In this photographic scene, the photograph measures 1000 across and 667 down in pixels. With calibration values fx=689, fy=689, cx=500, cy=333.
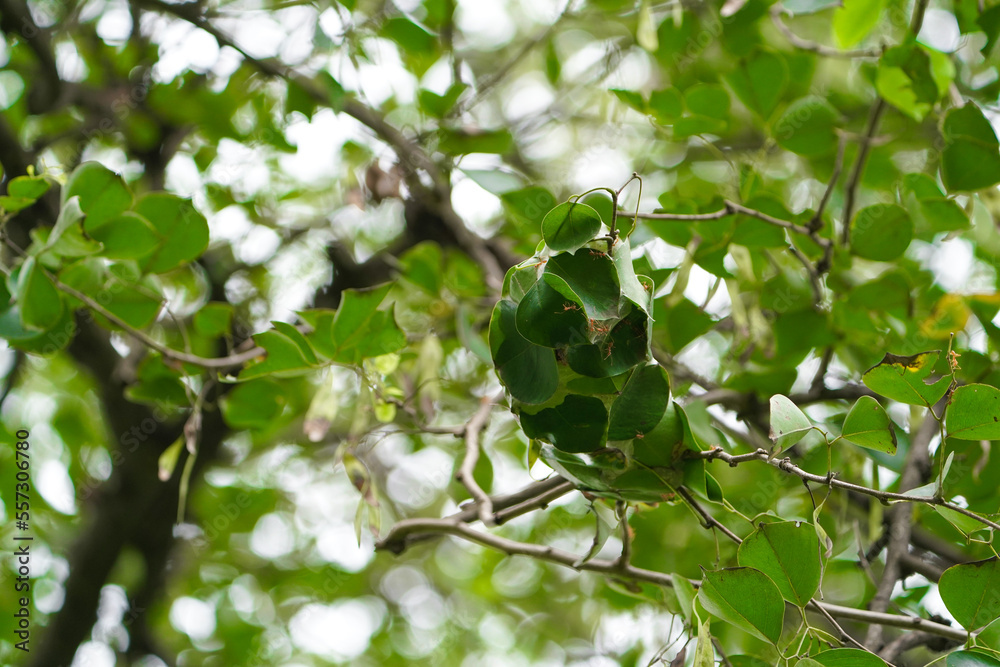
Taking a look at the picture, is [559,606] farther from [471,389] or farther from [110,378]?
[110,378]

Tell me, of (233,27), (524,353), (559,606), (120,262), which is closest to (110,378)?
(120,262)

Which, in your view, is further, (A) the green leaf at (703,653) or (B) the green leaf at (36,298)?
(B) the green leaf at (36,298)

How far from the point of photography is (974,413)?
17.7 inches

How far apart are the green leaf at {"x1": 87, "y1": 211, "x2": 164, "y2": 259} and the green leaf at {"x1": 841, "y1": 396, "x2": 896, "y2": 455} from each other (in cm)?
65

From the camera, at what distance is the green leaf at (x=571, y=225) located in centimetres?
40

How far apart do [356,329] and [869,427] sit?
43 centimetres

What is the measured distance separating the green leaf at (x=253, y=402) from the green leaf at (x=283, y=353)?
19 cm

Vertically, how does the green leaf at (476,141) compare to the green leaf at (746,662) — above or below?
above

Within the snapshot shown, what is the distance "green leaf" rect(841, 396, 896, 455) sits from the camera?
0.45 metres

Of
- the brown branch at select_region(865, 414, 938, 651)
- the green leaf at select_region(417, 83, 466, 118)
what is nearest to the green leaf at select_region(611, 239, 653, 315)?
the brown branch at select_region(865, 414, 938, 651)

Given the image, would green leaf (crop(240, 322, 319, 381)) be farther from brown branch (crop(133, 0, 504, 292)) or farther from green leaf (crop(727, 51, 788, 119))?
green leaf (crop(727, 51, 788, 119))

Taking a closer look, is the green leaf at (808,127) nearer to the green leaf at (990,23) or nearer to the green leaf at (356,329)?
the green leaf at (990,23)

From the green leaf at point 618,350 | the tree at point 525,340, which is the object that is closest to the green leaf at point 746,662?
the tree at point 525,340

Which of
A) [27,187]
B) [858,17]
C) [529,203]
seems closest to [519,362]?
[529,203]
